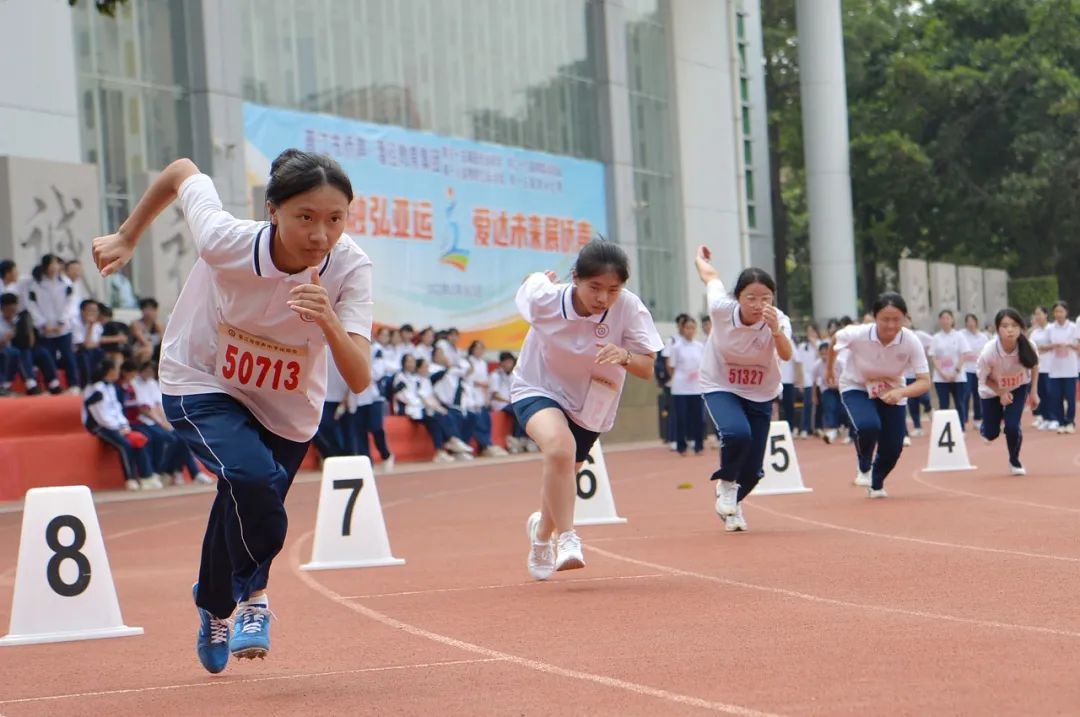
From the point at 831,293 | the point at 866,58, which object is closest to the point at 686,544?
the point at 831,293

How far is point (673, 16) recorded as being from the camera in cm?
4372

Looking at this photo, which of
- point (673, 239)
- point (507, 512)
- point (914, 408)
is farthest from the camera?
point (673, 239)

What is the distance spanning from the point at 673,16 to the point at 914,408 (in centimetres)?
1575

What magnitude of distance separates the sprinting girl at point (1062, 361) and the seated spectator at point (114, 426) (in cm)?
1516

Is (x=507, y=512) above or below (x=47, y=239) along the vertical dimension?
below

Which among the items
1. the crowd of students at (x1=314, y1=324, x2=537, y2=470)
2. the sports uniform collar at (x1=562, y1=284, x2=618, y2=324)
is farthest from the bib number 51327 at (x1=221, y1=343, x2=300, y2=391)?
the crowd of students at (x1=314, y1=324, x2=537, y2=470)

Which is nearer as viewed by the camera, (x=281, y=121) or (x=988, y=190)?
(x=281, y=121)

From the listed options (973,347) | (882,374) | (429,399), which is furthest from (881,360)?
(973,347)

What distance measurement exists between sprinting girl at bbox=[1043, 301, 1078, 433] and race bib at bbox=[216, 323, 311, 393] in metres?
24.4

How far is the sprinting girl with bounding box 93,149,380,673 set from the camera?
248 inches

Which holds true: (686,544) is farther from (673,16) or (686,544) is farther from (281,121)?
(673,16)

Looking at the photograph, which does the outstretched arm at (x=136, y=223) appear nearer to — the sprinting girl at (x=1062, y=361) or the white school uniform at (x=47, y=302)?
the white school uniform at (x=47, y=302)

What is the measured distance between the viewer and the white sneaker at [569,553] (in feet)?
33.8

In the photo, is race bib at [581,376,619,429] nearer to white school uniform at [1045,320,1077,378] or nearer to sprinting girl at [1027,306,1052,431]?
sprinting girl at [1027,306,1052,431]
